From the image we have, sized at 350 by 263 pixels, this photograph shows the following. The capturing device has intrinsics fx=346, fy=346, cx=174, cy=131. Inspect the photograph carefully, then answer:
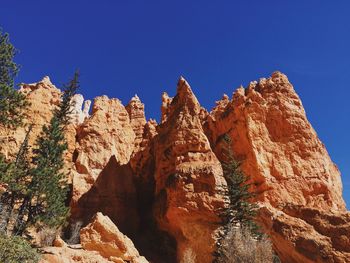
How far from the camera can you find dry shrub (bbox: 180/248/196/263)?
2949 cm

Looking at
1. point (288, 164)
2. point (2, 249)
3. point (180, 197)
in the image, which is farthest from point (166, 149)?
point (2, 249)

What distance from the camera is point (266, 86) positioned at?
148ft

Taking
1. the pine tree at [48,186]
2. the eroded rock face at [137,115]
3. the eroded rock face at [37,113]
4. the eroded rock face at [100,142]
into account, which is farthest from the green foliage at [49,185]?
the eroded rock face at [137,115]

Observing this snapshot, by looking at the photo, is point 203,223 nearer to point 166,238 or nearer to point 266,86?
point 166,238

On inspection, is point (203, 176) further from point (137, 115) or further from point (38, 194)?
point (137, 115)

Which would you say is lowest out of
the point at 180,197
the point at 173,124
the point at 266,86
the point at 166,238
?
the point at 166,238

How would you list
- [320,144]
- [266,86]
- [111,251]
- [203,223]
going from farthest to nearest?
1. [266,86]
2. [320,144]
3. [203,223]
4. [111,251]

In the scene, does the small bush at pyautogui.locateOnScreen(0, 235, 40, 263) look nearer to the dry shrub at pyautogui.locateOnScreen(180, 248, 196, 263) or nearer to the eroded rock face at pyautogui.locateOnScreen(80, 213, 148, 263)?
the eroded rock face at pyautogui.locateOnScreen(80, 213, 148, 263)

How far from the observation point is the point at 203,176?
114 ft

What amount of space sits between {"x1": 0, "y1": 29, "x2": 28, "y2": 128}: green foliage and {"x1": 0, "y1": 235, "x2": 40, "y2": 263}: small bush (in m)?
7.69

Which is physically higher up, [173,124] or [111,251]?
[173,124]

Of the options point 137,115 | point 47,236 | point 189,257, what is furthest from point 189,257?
point 137,115

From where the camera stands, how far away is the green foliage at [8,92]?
22.8 m

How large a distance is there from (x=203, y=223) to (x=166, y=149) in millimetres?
10305
